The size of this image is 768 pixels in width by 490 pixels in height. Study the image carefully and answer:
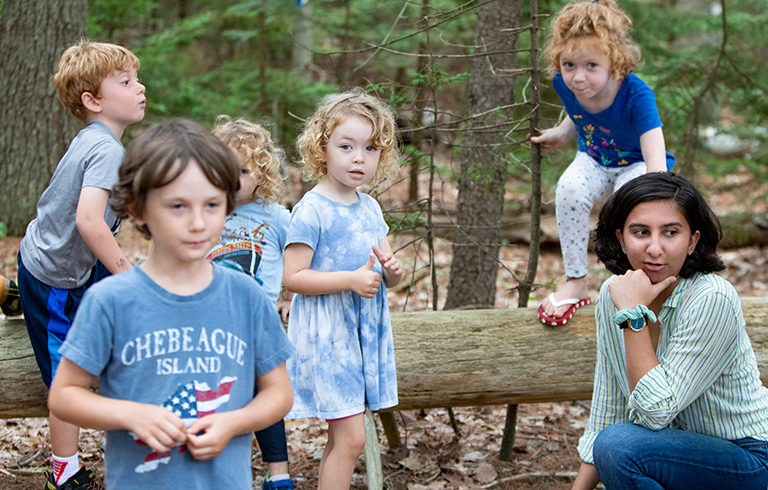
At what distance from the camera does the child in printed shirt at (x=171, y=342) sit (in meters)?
1.85

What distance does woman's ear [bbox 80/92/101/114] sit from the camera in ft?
10.2

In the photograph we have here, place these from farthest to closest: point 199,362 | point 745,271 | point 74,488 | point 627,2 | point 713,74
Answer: point 745,271 → point 627,2 → point 713,74 → point 74,488 → point 199,362

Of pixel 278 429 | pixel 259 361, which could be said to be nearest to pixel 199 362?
pixel 259 361

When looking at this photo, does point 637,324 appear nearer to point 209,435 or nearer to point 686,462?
point 686,462

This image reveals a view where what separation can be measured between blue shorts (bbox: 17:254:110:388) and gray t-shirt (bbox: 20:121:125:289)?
0.13 feet

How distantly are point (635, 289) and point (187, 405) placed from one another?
1690mm

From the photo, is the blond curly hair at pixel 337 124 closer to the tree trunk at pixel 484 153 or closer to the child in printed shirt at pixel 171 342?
the child in printed shirt at pixel 171 342

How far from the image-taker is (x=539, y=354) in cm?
373

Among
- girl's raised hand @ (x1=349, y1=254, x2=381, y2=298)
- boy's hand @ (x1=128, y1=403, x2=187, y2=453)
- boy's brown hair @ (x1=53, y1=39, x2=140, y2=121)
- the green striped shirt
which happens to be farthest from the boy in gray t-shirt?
the green striped shirt

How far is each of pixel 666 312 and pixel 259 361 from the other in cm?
165

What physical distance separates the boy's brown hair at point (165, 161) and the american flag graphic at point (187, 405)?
490 mm

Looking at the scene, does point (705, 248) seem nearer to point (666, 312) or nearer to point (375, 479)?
point (666, 312)

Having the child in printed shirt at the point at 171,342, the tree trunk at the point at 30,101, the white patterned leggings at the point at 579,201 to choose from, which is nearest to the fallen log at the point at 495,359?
the white patterned leggings at the point at 579,201

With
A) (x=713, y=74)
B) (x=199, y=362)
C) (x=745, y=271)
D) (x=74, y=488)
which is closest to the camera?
(x=199, y=362)
